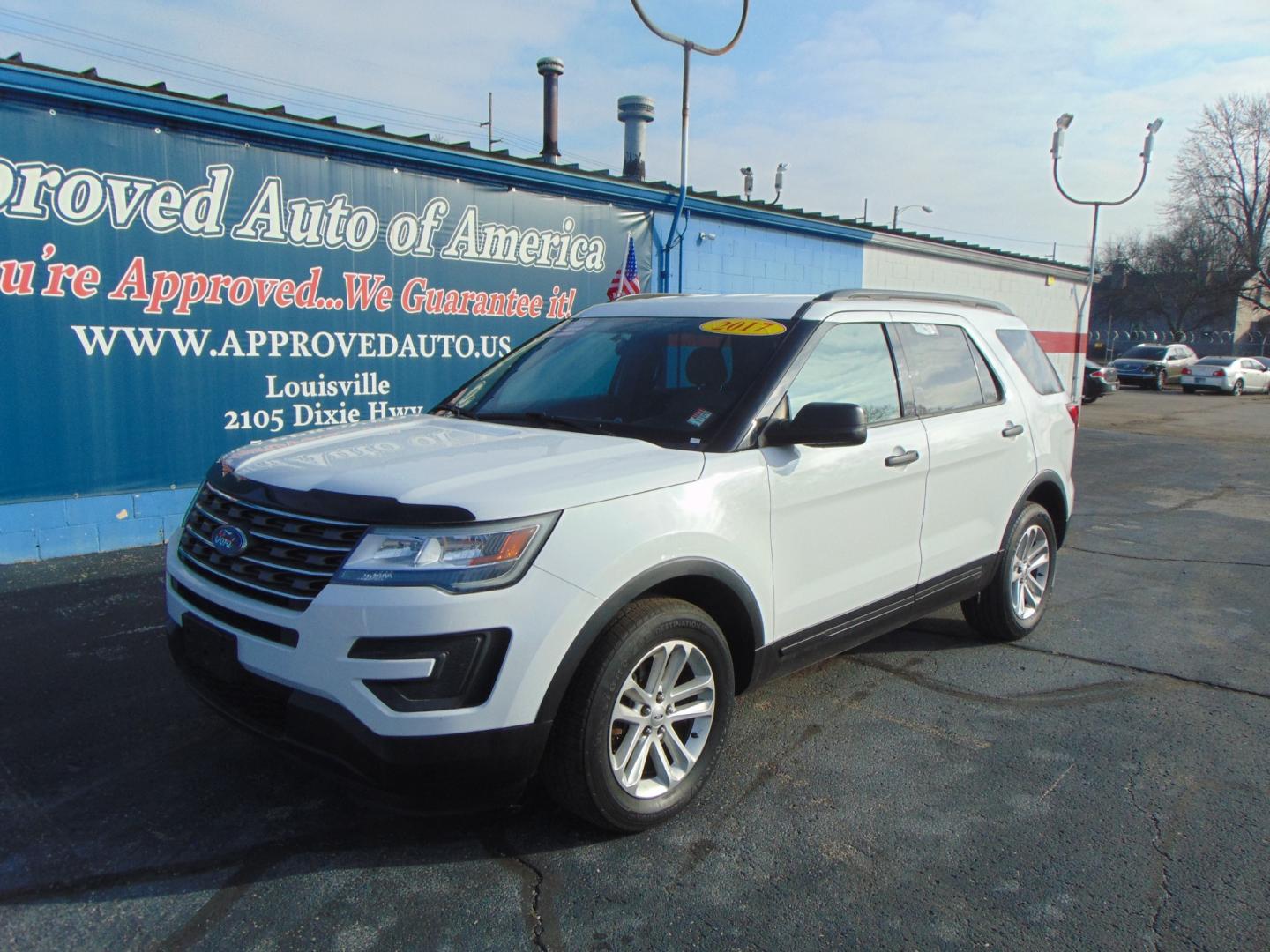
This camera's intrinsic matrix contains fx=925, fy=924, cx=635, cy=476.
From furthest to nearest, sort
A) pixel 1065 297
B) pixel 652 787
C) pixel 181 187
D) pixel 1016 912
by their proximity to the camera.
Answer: pixel 1065 297
pixel 181 187
pixel 652 787
pixel 1016 912

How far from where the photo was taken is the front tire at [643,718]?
9.24 ft

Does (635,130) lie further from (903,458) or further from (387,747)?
(387,747)

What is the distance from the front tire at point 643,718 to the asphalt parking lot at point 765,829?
15cm

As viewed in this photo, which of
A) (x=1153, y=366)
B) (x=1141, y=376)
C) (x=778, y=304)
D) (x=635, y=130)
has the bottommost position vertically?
(x=1141, y=376)

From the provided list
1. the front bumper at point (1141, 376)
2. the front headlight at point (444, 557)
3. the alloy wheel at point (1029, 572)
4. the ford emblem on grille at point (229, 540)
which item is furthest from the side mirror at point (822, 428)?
the front bumper at point (1141, 376)

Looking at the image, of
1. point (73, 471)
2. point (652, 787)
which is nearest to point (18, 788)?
point (652, 787)

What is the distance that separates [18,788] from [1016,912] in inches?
134

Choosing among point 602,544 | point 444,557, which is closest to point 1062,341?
point 602,544

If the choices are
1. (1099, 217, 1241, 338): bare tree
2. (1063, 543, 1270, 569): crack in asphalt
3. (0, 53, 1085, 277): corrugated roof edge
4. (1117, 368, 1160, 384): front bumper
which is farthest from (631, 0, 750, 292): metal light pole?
(1099, 217, 1241, 338): bare tree

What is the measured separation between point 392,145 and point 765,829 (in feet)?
22.3

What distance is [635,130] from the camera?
41.1 ft

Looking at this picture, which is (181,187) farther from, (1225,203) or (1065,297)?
(1225,203)

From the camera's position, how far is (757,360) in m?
3.63

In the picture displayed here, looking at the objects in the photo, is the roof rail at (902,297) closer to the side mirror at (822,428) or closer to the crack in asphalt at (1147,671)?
the side mirror at (822,428)
